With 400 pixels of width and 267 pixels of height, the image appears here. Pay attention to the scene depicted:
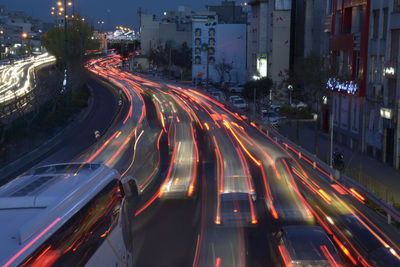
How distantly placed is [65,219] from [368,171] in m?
19.0

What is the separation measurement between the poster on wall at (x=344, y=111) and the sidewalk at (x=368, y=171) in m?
1.46

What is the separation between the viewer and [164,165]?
23172mm

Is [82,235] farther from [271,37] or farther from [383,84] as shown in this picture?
[271,37]

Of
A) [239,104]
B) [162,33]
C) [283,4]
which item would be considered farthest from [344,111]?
[162,33]

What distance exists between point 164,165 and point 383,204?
10.9 metres

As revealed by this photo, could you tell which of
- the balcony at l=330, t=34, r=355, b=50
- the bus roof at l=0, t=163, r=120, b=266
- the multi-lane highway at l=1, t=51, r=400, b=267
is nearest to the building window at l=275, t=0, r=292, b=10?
the balcony at l=330, t=34, r=355, b=50

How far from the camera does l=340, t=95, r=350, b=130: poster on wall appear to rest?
3155cm

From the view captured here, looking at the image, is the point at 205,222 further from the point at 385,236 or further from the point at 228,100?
the point at 228,100

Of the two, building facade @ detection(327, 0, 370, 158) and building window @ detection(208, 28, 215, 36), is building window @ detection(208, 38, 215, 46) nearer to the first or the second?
building window @ detection(208, 28, 215, 36)

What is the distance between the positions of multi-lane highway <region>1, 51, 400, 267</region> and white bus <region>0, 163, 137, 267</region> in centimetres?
119

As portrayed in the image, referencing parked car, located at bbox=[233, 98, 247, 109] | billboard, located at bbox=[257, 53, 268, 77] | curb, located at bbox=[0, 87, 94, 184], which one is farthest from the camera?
billboard, located at bbox=[257, 53, 268, 77]

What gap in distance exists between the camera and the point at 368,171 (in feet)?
75.9

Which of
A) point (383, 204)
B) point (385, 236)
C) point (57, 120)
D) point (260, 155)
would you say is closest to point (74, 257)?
point (385, 236)

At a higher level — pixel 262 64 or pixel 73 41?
pixel 73 41
